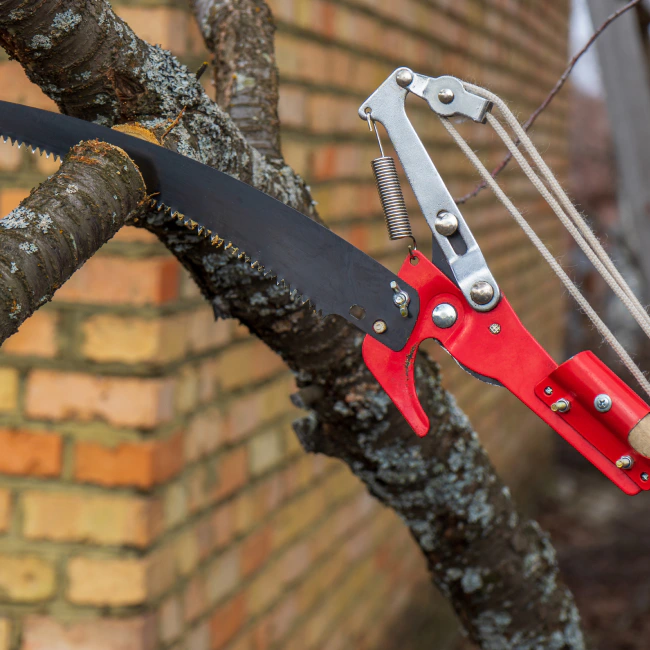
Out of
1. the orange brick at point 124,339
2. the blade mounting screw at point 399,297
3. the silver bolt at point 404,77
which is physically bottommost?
the blade mounting screw at point 399,297

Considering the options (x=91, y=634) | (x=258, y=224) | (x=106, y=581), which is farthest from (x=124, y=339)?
(x=258, y=224)

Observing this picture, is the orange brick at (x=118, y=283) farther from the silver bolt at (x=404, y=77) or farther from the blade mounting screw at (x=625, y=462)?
the blade mounting screw at (x=625, y=462)

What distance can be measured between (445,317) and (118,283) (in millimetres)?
744

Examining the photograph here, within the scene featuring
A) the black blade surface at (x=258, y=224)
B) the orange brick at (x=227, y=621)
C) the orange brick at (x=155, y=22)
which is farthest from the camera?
the orange brick at (x=227, y=621)

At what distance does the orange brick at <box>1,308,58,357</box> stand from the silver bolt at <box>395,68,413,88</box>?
82 centimetres

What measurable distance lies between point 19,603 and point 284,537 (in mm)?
676

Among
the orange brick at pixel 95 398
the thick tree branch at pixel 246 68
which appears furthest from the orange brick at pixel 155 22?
the orange brick at pixel 95 398

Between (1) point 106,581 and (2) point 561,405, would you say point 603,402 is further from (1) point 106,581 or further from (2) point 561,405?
(1) point 106,581

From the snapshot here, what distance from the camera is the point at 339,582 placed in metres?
2.17

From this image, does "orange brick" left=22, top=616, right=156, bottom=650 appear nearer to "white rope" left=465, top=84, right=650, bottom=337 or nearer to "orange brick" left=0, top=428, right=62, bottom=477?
"orange brick" left=0, top=428, right=62, bottom=477

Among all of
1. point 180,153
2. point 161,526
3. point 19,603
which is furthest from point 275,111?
point 19,603

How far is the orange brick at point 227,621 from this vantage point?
158cm

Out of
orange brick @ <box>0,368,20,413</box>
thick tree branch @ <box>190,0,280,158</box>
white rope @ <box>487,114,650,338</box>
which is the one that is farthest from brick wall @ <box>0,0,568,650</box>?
white rope @ <box>487,114,650,338</box>

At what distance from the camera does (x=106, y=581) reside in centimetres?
135
